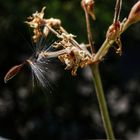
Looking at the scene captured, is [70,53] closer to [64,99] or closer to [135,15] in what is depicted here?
[135,15]

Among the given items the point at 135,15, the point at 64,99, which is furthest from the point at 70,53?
the point at 64,99

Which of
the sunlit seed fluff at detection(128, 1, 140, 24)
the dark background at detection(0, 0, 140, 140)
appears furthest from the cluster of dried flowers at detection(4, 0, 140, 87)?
the dark background at detection(0, 0, 140, 140)

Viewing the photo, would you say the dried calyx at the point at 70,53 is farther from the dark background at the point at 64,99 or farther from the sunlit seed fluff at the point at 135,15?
the dark background at the point at 64,99

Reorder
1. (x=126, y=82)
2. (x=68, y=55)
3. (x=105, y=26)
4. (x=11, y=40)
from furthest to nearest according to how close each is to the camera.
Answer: (x=126, y=82) < (x=11, y=40) < (x=105, y=26) < (x=68, y=55)

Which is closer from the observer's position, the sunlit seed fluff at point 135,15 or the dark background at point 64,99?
the sunlit seed fluff at point 135,15

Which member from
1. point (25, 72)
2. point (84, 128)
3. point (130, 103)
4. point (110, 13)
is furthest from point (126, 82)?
point (110, 13)

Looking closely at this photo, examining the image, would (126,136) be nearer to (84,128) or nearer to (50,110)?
(84,128)

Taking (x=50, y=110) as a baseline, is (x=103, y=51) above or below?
above

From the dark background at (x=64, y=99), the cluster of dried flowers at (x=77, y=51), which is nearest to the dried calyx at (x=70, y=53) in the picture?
the cluster of dried flowers at (x=77, y=51)

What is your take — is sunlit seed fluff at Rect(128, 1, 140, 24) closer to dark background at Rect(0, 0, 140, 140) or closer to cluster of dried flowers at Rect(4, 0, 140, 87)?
cluster of dried flowers at Rect(4, 0, 140, 87)
